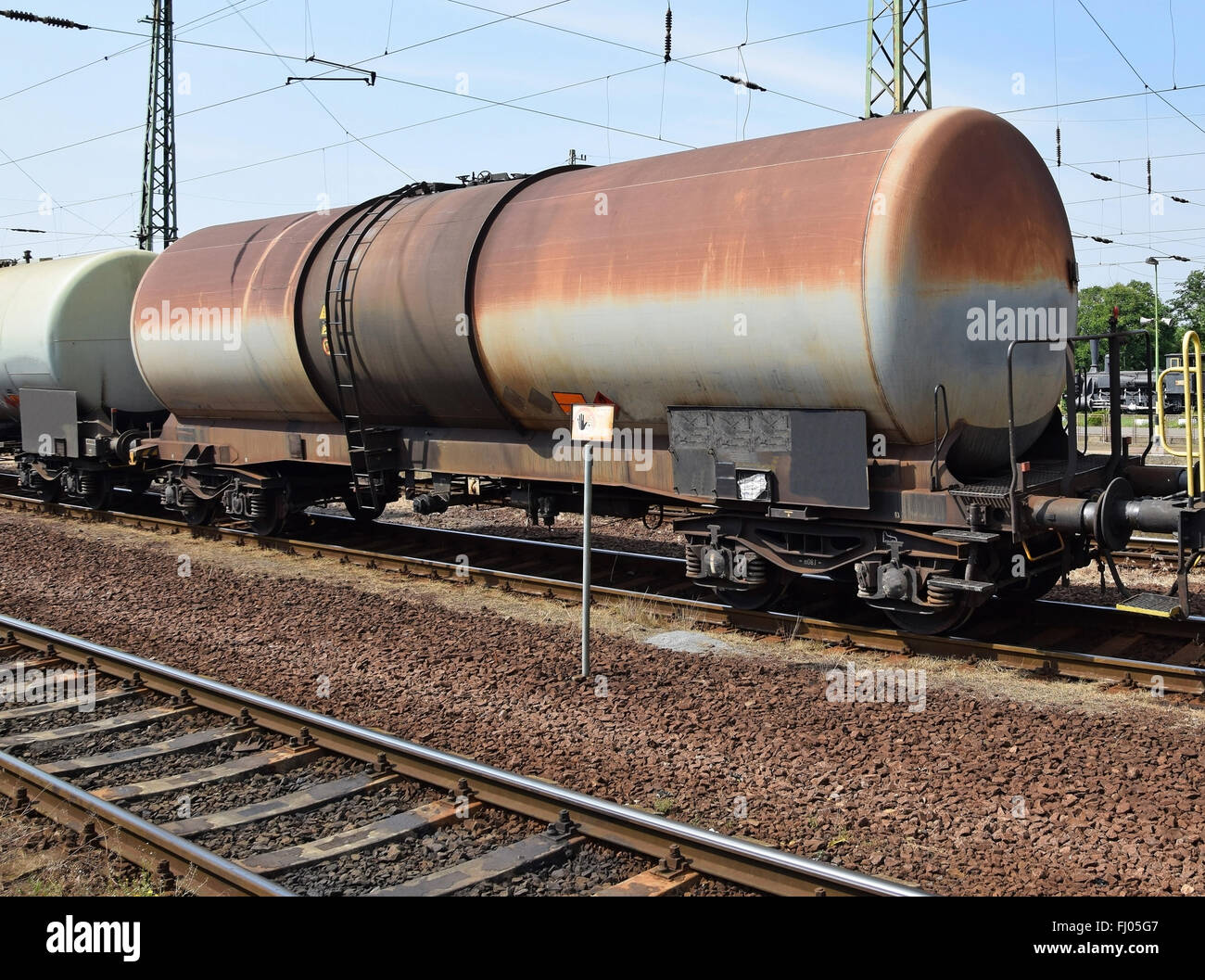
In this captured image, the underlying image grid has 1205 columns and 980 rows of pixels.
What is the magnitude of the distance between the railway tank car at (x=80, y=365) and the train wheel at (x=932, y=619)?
1288cm

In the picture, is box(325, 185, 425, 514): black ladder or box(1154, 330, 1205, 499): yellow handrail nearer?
box(1154, 330, 1205, 499): yellow handrail

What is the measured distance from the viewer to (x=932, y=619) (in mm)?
8898

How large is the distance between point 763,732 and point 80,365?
46.3 ft

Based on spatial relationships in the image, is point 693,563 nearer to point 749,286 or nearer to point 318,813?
point 749,286

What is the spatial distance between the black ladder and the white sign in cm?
402

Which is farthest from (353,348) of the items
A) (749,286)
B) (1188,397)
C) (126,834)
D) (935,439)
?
(1188,397)

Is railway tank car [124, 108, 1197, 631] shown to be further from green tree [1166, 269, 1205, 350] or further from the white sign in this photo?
green tree [1166, 269, 1205, 350]

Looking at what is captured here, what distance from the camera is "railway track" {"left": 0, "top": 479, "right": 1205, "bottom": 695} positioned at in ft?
26.9

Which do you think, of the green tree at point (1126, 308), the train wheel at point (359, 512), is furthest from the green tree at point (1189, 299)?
the train wheel at point (359, 512)

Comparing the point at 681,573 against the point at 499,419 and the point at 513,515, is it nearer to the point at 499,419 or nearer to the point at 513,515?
the point at 499,419

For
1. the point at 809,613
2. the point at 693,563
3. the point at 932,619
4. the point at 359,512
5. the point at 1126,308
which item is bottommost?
the point at 809,613

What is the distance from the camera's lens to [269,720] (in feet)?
23.3

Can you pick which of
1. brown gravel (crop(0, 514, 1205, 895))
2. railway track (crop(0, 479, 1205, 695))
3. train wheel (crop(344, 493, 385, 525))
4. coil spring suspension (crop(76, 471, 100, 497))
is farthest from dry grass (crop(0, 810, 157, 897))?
coil spring suspension (crop(76, 471, 100, 497))
